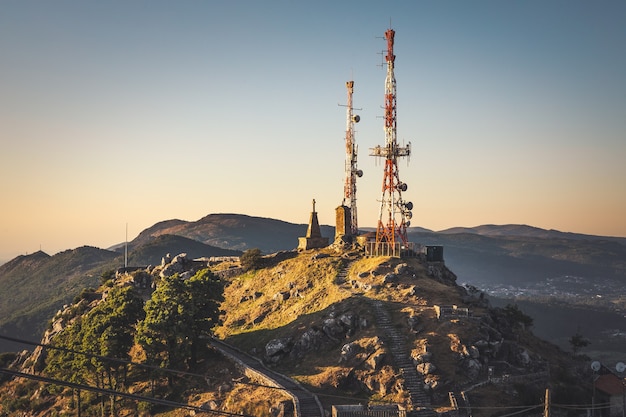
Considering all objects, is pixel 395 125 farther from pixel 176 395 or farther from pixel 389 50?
pixel 176 395

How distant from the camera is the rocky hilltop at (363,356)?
A: 51.1 m

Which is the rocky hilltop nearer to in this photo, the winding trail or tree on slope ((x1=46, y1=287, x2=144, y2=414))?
the winding trail

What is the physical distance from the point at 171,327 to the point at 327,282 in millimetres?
23688

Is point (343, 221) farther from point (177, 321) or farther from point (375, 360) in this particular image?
point (375, 360)

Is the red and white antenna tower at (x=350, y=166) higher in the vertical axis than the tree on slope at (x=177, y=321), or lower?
higher

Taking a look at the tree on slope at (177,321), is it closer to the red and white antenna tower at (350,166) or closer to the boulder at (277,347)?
the boulder at (277,347)

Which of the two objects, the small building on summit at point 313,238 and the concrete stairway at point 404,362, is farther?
the small building on summit at point 313,238

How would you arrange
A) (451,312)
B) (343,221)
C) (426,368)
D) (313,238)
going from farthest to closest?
1. (313,238)
2. (343,221)
3. (451,312)
4. (426,368)

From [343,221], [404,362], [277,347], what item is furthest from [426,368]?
[343,221]

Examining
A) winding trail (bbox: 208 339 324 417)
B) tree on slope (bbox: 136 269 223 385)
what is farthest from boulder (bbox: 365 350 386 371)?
tree on slope (bbox: 136 269 223 385)

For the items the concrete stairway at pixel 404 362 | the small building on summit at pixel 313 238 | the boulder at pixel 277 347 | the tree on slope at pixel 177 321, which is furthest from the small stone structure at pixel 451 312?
the small building on summit at pixel 313 238

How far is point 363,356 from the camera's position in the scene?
182ft

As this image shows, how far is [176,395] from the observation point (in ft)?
192

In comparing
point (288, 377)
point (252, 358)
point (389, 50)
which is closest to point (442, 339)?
point (288, 377)
